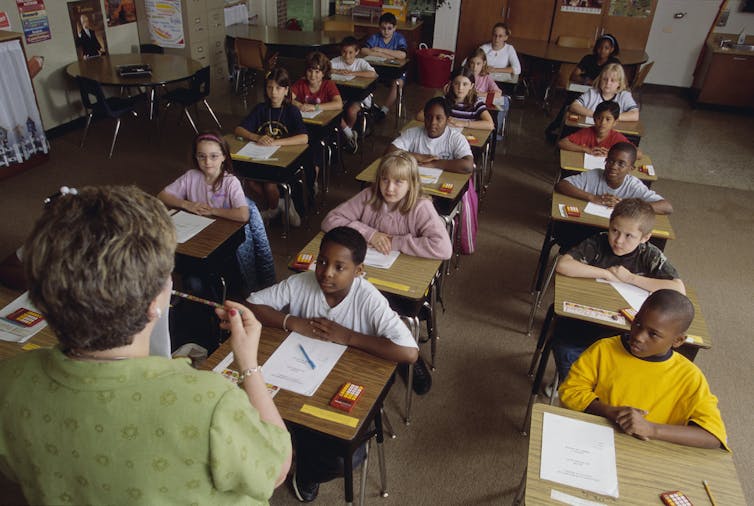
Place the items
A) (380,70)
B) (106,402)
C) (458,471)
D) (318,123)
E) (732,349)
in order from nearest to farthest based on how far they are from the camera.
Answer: (106,402)
(458,471)
(732,349)
(318,123)
(380,70)

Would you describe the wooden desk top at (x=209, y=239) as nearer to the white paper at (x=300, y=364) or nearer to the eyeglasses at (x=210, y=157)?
the eyeglasses at (x=210, y=157)

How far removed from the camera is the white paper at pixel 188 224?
3062mm

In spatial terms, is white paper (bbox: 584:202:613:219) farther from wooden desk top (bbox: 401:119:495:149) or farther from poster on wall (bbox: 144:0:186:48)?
poster on wall (bbox: 144:0:186:48)

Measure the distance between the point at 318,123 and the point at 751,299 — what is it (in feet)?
12.2

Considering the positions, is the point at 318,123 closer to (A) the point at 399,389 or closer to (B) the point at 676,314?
(A) the point at 399,389

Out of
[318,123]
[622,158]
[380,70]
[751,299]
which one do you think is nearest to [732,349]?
[751,299]

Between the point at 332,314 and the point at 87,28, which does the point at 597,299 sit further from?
the point at 87,28

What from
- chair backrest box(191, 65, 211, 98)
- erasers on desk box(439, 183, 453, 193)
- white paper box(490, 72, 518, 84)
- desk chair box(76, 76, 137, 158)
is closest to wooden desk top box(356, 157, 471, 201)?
erasers on desk box(439, 183, 453, 193)

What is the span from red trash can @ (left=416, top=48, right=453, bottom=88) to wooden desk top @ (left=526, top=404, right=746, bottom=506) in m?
7.67

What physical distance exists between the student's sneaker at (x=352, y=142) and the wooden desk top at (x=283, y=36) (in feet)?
8.54

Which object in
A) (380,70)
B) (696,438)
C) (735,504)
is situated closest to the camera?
(735,504)

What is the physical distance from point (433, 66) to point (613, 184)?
18.6 ft

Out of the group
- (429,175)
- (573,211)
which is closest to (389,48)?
(429,175)

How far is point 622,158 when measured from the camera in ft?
11.6
